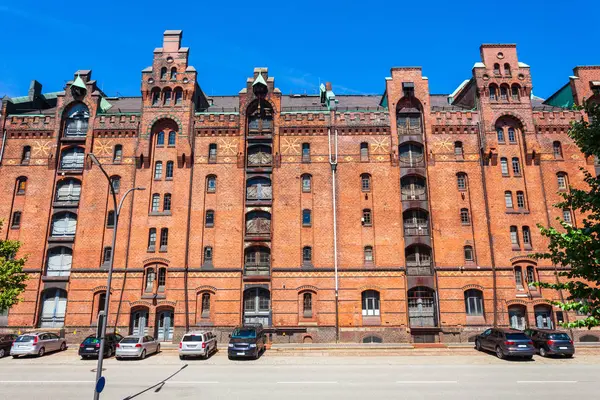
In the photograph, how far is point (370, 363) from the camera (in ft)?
76.2

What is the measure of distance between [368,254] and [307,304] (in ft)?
20.8

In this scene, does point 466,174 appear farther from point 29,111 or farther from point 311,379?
point 29,111

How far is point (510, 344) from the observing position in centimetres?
2392

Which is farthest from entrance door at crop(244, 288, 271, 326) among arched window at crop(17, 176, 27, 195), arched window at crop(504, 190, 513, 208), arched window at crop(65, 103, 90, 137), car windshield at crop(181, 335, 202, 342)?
arched window at crop(504, 190, 513, 208)

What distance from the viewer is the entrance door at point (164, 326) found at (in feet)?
106

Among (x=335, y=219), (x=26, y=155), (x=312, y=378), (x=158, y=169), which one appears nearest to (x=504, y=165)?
(x=335, y=219)

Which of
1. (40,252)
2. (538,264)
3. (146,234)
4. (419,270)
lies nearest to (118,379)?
(146,234)

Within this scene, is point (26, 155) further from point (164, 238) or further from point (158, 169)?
point (164, 238)

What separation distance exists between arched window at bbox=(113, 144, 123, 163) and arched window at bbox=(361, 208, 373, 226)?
69.8 feet

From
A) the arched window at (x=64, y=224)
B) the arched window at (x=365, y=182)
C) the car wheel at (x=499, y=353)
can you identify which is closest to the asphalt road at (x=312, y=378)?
the car wheel at (x=499, y=353)

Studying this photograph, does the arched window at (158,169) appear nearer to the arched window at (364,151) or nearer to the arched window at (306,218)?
the arched window at (306,218)

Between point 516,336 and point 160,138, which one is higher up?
point 160,138

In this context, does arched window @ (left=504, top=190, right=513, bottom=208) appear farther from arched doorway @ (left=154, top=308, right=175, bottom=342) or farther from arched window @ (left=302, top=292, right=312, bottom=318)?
arched doorway @ (left=154, top=308, right=175, bottom=342)

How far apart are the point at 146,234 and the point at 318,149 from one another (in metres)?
15.9
